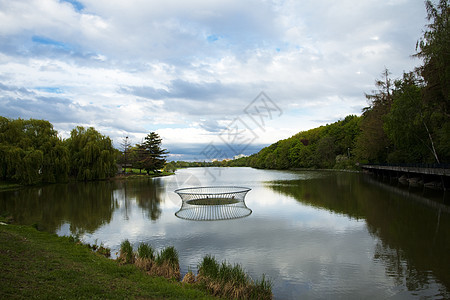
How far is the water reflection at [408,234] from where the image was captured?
7051 millimetres

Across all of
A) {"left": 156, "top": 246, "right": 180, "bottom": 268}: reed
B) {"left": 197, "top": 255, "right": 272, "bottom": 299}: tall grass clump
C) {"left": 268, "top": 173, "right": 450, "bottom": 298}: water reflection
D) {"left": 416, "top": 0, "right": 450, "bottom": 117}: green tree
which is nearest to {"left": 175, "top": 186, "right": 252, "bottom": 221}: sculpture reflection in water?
{"left": 268, "top": 173, "right": 450, "bottom": 298}: water reflection

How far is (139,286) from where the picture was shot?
562cm

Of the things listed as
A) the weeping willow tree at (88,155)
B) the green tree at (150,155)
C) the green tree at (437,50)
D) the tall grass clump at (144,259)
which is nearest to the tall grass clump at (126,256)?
the tall grass clump at (144,259)

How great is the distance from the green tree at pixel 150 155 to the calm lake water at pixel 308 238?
3745 cm

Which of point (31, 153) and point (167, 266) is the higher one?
point (31, 153)

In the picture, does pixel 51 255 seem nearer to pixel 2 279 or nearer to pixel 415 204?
pixel 2 279

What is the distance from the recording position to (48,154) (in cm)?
3359

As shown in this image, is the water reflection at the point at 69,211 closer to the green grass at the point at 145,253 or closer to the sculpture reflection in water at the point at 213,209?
the sculpture reflection in water at the point at 213,209

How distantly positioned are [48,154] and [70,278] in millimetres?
33303

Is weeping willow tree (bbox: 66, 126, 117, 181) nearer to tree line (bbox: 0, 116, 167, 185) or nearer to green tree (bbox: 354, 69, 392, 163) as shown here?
tree line (bbox: 0, 116, 167, 185)

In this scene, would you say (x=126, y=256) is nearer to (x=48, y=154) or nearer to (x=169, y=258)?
(x=169, y=258)

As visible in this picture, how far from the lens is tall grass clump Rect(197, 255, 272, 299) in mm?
5836

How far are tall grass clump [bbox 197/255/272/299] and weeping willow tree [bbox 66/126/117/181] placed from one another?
3653 centimetres

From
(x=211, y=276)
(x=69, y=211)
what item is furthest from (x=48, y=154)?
(x=211, y=276)
